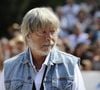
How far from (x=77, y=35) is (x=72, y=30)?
1037 mm

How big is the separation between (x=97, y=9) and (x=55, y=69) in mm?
10027

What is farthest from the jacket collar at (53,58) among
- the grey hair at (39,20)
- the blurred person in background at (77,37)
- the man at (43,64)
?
the blurred person in background at (77,37)

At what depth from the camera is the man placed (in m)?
4.39

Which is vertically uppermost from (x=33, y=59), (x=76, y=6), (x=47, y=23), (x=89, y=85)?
(x=76, y=6)

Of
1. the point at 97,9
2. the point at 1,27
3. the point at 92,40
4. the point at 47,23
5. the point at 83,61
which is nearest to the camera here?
the point at 47,23

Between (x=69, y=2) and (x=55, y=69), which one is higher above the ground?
(x=69, y=2)

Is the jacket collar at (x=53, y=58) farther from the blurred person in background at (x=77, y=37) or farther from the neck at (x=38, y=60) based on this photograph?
the blurred person in background at (x=77, y=37)

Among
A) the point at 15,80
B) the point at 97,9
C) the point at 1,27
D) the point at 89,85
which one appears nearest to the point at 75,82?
the point at 15,80

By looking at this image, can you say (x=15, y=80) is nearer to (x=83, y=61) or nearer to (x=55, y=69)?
(x=55, y=69)

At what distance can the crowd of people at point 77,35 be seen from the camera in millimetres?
10780

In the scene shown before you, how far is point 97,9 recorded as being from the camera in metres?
14.3

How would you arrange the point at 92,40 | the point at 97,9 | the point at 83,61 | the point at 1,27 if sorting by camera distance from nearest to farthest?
the point at 83,61 → the point at 92,40 → the point at 97,9 → the point at 1,27

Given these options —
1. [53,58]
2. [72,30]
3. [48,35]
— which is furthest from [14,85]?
[72,30]

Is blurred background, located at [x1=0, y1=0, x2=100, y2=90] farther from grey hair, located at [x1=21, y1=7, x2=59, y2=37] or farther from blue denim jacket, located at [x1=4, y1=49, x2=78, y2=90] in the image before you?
grey hair, located at [x1=21, y1=7, x2=59, y2=37]
